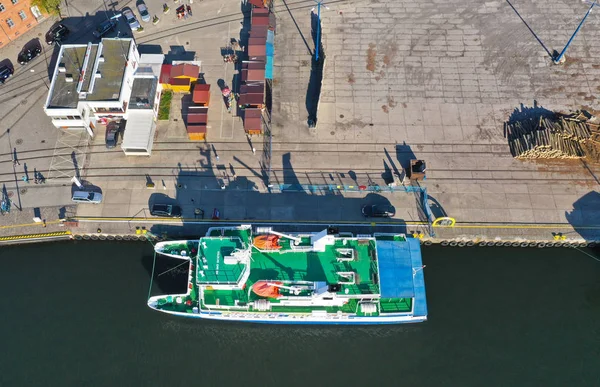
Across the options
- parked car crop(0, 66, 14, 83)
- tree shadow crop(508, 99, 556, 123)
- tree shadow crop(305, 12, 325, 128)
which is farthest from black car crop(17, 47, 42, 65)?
tree shadow crop(508, 99, 556, 123)

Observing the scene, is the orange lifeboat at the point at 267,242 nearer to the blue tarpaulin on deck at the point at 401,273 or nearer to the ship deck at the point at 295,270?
the ship deck at the point at 295,270

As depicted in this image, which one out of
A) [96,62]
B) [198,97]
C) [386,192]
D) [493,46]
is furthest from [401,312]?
[96,62]

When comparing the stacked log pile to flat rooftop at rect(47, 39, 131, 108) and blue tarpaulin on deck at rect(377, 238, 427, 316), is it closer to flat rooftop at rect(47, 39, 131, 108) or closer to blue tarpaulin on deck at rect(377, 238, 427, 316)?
blue tarpaulin on deck at rect(377, 238, 427, 316)

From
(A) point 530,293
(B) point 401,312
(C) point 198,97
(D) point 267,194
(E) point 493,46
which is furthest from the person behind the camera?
(E) point 493,46

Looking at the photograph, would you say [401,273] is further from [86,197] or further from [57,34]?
[57,34]

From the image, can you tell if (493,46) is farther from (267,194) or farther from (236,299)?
(236,299)

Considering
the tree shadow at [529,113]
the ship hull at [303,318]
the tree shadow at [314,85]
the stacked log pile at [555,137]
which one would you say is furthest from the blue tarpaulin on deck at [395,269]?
the tree shadow at [529,113]

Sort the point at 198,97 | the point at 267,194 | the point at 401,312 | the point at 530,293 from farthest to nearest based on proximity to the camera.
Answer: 1. the point at 198,97
2. the point at 267,194
3. the point at 530,293
4. the point at 401,312
